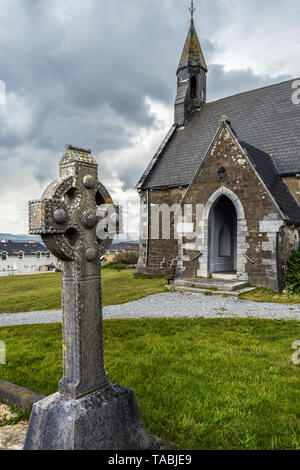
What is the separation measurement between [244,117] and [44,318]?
14475 mm

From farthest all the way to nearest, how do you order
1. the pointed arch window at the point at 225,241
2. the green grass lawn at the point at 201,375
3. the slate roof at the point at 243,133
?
1. the pointed arch window at the point at 225,241
2. the slate roof at the point at 243,133
3. the green grass lawn at the point at 201,375

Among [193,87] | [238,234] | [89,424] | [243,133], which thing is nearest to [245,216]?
[238,234]

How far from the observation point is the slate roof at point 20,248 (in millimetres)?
49281

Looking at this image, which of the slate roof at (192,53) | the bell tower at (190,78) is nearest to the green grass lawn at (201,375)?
the bell tower at (190,78)

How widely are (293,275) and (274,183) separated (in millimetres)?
3742

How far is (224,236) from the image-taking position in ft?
52.4

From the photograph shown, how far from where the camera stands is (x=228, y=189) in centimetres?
1266

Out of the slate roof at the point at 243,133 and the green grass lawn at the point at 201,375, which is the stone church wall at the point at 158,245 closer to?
the slate roof at the point at 243,133

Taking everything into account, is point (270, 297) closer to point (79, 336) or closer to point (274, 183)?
point (274, 183)

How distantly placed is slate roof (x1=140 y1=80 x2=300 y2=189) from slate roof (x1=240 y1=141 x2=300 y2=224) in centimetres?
63

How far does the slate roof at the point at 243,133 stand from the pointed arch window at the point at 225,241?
3114 mm

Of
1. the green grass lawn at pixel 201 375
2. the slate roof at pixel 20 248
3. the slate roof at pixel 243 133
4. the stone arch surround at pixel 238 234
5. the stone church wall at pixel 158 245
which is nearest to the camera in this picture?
the green grass lawn at pixel 201 375
